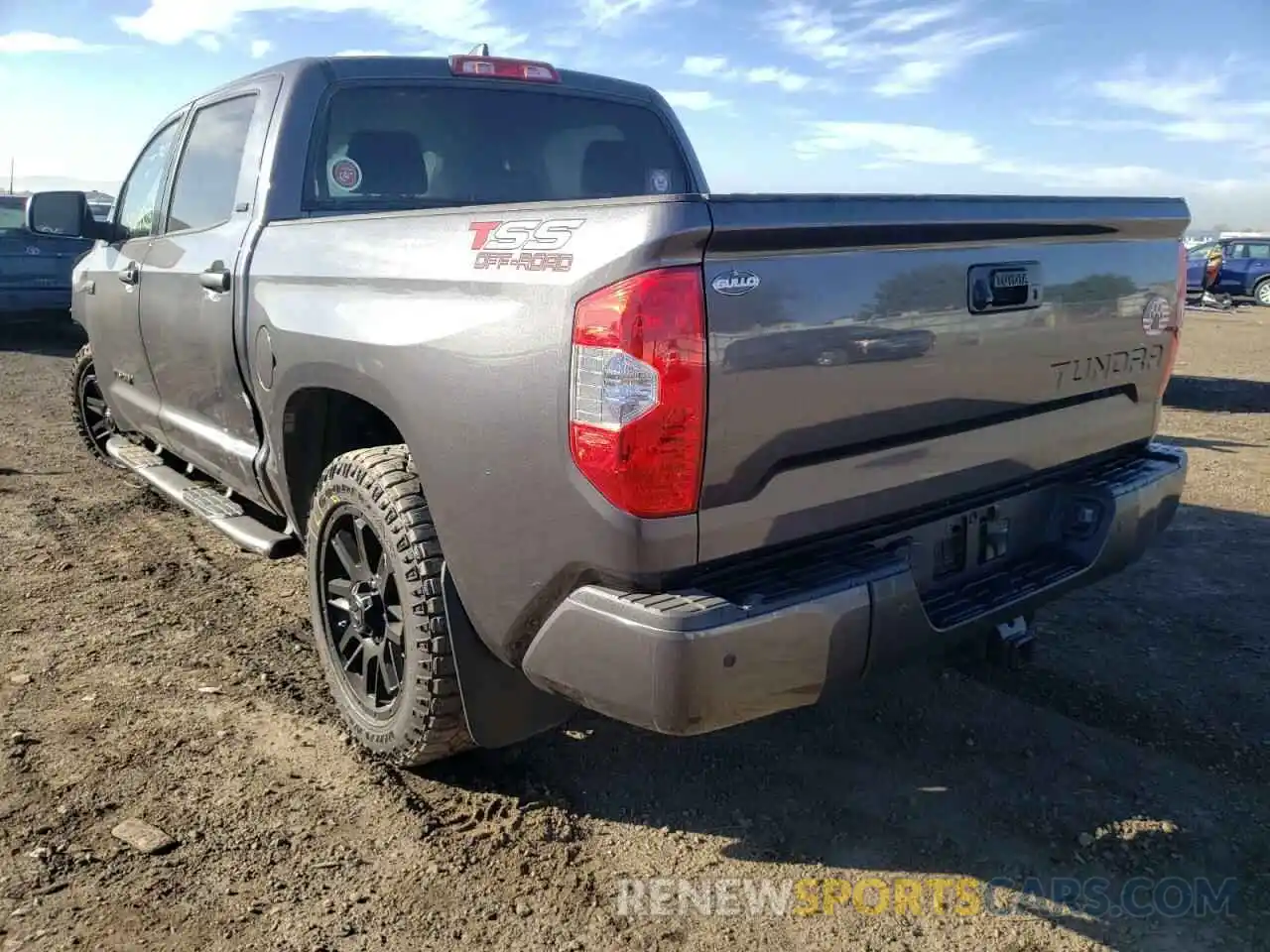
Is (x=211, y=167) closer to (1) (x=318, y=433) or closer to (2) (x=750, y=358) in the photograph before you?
(1) (x=318, y=433)

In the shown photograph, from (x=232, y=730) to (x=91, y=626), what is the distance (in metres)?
1.13

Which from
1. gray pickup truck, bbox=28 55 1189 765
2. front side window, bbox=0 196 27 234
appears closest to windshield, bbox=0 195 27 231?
front side window, bbox=0 196 27 234

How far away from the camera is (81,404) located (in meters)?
6.24

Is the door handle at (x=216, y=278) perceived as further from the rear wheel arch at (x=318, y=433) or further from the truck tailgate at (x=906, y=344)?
the truck tailgate at (x=906, y=344)

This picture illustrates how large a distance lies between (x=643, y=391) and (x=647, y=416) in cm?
5

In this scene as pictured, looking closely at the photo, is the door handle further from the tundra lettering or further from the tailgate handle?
the tundra lettering

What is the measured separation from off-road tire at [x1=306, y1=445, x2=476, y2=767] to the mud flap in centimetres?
3

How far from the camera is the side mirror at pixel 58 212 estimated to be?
187 inches

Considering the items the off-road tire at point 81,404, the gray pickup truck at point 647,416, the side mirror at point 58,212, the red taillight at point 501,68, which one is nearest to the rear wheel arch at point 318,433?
the gray pickup truck at point 647,416

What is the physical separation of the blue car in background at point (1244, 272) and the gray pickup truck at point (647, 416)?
25400 mm

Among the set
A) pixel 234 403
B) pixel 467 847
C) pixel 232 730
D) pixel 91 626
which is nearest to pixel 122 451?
pixel 91 626

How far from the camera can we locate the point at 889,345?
2.29 m

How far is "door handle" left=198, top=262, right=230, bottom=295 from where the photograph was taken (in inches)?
137

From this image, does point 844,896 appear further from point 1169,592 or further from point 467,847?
point 1169,592
